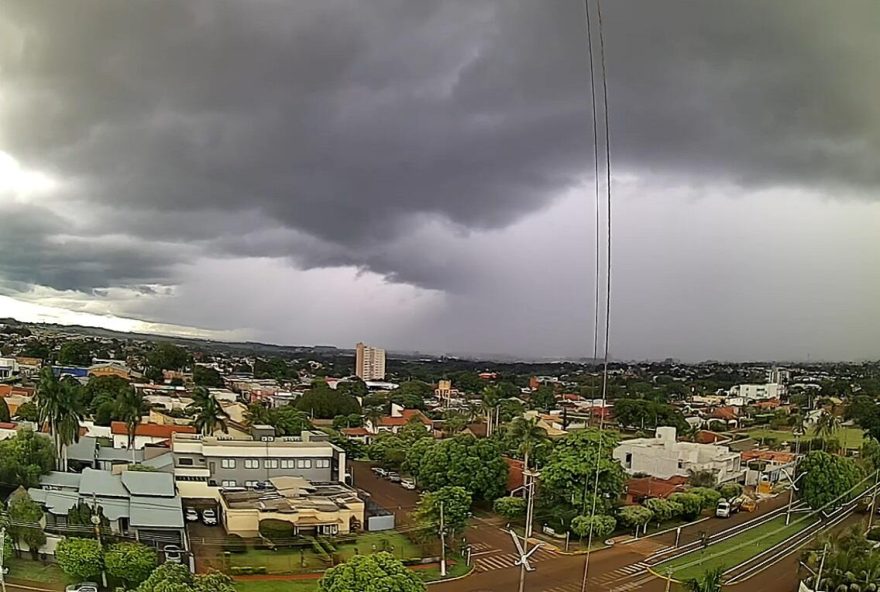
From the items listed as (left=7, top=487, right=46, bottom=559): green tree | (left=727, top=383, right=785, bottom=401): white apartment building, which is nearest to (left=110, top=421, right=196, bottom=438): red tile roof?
(left=7, top=487, right=46, bottom=559): green tree

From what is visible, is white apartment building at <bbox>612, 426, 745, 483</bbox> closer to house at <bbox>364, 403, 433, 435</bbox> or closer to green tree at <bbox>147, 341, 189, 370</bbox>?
house at <bbox>364, 403, 433, 435</bbox>

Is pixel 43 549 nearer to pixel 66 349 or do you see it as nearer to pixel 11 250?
pixel 66 349

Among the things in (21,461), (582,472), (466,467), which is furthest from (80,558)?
(582,472)

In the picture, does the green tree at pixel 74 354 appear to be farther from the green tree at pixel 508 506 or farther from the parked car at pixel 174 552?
the green tree at pixel 508 506

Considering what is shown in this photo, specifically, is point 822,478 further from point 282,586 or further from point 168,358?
point 168,358

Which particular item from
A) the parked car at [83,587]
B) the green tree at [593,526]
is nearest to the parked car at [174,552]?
the parked car at [83,587]
